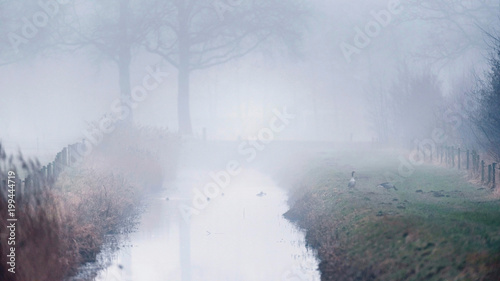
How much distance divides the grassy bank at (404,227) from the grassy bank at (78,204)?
563 cm

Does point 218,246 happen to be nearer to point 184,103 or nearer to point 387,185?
point 387,185

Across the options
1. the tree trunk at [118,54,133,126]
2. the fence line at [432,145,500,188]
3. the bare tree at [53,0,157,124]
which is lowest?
the fence line at [432,145,500,188]

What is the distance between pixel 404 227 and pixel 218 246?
21.9 feet

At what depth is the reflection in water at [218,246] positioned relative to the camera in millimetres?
16578

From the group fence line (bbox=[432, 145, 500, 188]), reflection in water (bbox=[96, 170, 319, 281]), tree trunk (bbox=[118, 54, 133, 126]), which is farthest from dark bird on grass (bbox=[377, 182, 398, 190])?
tree trunk (bbox=[118, 54, 133, 126])

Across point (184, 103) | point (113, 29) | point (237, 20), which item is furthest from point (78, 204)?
point (184, 103)

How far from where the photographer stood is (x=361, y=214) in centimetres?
1756

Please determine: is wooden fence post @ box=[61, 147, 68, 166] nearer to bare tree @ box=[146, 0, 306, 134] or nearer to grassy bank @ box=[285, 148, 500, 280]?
grassy bank @ box=[285, 148, 500, 280]

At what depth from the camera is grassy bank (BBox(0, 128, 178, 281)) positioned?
13062mm

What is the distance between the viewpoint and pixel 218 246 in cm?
1969

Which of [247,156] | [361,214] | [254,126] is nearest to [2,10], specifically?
[247,156]

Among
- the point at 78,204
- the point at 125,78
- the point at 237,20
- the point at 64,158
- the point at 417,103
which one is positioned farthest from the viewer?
the point at 237,20

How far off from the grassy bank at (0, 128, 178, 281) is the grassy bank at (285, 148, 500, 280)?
5626 mm

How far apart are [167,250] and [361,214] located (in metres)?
5.49
